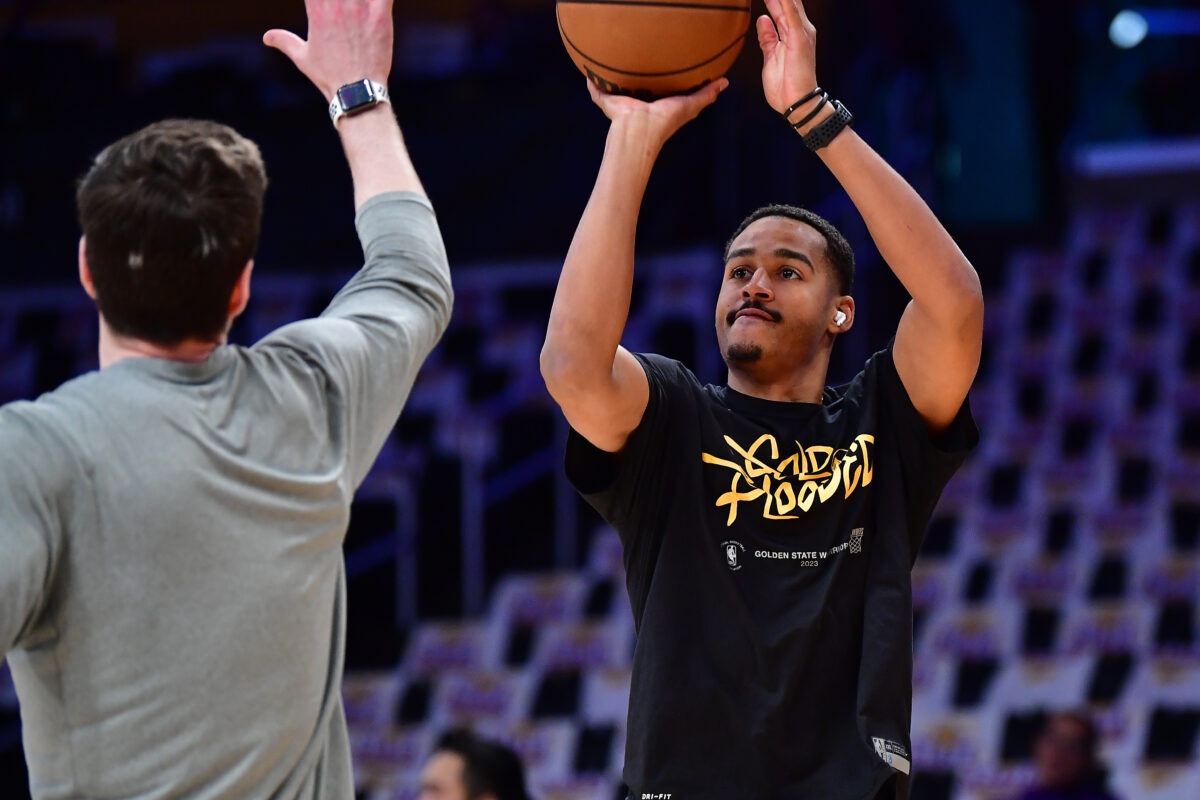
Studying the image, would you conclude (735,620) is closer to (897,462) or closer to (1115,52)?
(897,462)

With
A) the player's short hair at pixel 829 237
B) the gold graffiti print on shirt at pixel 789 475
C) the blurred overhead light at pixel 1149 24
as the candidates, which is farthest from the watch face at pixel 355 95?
the blurred overhead light at pixel 1149 24

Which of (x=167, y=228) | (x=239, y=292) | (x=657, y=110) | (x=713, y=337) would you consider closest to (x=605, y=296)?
(x=657, y=110)

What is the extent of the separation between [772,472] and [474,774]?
6.18 ft

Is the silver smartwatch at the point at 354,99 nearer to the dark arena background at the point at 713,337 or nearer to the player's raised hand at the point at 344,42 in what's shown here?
the player's raised hand at the point at 344,42

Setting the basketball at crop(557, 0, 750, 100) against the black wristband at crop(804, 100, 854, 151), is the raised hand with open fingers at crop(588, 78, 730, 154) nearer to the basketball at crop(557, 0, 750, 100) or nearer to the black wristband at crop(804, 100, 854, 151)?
the basketball at crop(557, 0, 750, 100)

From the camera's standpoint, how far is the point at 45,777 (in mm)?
1648

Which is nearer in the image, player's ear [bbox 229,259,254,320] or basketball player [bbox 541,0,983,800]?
player's ear [bbox 229,259,254,320]

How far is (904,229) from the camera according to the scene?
2760 millimetres

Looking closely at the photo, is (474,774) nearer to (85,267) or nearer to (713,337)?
(85,267)

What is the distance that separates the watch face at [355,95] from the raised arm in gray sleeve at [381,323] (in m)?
0.13

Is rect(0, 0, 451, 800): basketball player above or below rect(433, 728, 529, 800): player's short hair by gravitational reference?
above

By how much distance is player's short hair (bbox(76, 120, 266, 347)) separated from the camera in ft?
5.49

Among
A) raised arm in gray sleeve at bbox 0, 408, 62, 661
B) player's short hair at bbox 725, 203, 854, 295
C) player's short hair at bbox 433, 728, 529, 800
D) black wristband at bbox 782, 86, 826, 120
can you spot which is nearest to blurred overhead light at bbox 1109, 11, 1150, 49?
player's short hair at bbox 433, 728, 529, 800

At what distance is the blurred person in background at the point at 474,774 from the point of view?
4301 millimetres
